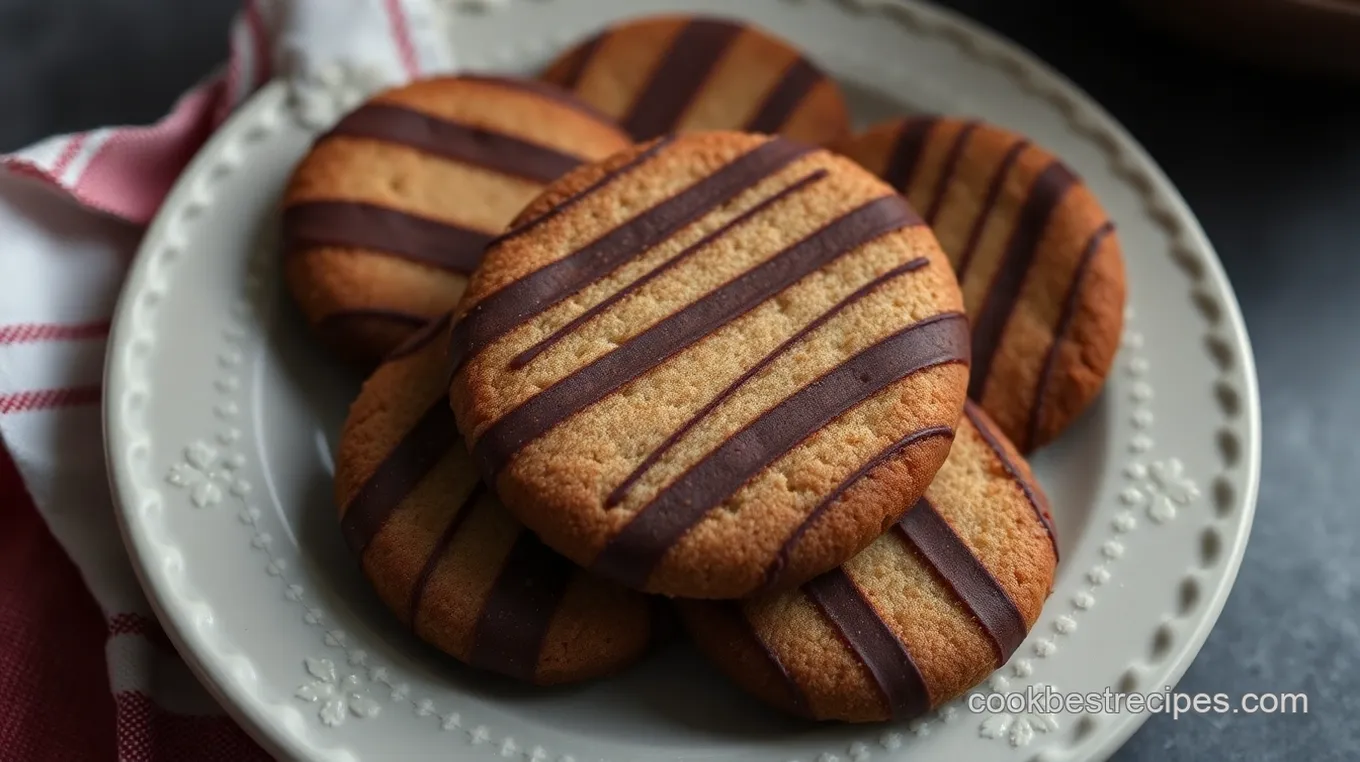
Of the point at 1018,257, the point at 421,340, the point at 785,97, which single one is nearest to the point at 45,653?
the point at 421,340

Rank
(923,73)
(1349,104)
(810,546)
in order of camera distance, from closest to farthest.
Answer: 1. (810,546)
2. (923,73)
3. (1349,104)

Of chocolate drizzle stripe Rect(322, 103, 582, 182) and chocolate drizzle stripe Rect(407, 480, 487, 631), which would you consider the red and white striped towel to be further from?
chocolate drizzle stripe Rect(407, 480, 487, 631)

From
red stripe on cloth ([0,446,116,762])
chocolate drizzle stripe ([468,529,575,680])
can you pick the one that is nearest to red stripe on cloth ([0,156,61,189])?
red stripe on cloth ([0,446,116,762])

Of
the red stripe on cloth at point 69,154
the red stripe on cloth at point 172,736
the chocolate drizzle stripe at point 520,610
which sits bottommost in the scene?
the red stripe on cloth at point 172,736

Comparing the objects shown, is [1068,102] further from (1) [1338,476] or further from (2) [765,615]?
(2) [765,615]

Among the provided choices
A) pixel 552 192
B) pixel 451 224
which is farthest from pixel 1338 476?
pixel 451 224

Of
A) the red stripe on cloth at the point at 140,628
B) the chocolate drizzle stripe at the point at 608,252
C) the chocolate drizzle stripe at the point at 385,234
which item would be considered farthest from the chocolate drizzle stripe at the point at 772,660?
the red stripe on cloth at the point at 140,628

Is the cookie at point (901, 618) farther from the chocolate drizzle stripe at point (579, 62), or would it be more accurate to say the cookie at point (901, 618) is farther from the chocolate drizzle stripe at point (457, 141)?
the chocolate drizzle stripe at point (579, 62)

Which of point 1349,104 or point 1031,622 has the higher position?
point 1349,104
